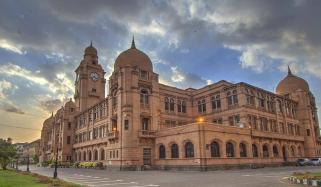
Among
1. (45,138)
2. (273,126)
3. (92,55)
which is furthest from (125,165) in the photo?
(45,138)

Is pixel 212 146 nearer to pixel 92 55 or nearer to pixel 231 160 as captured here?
pixel 231 160

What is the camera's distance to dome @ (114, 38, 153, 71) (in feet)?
163

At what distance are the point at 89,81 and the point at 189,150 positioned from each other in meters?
43.4

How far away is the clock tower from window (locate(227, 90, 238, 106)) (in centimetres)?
3806

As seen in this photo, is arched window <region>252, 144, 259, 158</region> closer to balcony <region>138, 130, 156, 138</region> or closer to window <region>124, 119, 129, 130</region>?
balcony <region>138, 130, 156, 138</region>

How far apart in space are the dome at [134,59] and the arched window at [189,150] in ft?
54.4

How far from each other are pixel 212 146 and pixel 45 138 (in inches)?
2591

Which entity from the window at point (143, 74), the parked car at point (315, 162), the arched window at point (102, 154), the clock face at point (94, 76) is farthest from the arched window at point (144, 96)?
the clock face at point (94, 76)

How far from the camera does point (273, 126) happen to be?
168 feet

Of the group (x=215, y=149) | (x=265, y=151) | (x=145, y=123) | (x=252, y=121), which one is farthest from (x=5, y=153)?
(x=265, y=151)

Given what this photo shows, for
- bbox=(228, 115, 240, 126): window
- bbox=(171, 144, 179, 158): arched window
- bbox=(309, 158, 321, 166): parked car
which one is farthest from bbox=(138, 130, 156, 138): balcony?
bbox=(309, 158, 321, 166): parked car

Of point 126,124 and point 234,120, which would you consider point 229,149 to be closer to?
point 234,120

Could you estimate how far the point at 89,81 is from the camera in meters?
74.0

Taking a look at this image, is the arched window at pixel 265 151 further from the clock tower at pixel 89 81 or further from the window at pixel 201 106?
the clock tower at pixel 89 81
